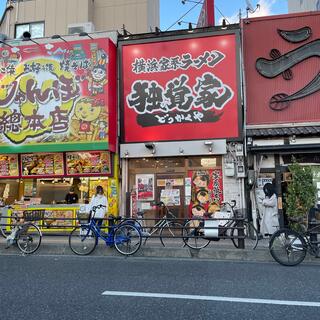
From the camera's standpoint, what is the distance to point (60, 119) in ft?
45.4

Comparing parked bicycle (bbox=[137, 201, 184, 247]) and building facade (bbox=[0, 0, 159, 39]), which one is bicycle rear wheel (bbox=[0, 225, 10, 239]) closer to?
parked bicycle (bbox=[137, 201, 184, 247])

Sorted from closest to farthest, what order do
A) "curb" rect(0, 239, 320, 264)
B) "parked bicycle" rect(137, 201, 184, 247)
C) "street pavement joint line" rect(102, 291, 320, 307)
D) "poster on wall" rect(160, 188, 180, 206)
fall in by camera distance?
"street pavement joint line" rect(102, 291, 320, 307), "curb" rect(0, 239, 320, 264), "parked bicycle" rect(137, 201, 184, 247), "poster on wall" rect(160, 188, 180, 206)

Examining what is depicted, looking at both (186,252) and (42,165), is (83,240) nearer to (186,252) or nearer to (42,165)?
(186,252)

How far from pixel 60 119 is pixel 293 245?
30.2 feet

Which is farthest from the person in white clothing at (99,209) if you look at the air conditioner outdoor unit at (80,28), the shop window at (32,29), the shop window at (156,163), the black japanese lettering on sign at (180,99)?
the shop window at (32,29)

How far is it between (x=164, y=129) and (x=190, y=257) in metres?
5.51

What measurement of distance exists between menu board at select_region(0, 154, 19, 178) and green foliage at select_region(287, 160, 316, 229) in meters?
10.1

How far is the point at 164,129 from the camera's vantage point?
13836 mm

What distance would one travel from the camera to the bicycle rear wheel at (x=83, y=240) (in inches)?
398

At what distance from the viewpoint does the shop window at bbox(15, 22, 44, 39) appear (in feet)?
68.6

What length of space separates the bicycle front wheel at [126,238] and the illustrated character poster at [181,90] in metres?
4.68

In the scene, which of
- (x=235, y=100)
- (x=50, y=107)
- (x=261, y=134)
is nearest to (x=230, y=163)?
(x=261, y=134)

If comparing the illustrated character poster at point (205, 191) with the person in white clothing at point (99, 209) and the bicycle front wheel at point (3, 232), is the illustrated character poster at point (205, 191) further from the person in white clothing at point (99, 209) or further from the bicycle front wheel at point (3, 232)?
the bicycle front wheel at point (3, 232)

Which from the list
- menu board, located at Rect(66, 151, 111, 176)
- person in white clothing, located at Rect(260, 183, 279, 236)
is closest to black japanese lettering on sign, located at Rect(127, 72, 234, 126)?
menu board, located at Rect(66, 151, 111, 176)
